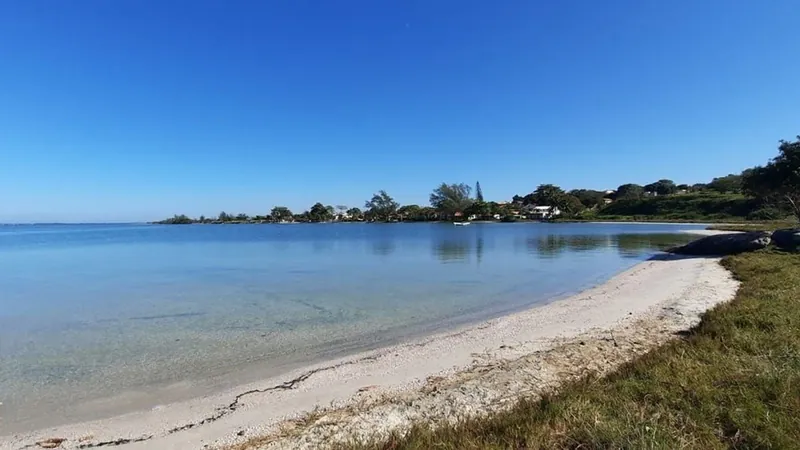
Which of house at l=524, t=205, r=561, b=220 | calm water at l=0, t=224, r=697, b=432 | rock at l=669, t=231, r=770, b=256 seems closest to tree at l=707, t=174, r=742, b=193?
house at l=524, t=205, r=561, b=220

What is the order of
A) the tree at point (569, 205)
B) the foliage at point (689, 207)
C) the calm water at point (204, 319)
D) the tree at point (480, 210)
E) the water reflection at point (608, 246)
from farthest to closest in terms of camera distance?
the tree at point (480, 210)
the tree at point (569, 205)
the foliage at point (689, 207)
the water reflection at point (608, 246)
the calm water at point (204, 319)

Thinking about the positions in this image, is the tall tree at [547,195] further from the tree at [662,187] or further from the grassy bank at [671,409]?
the grassy bank at [671,409]

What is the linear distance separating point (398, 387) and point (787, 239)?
27.6 m

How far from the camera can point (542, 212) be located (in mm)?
155625

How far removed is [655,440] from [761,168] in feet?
124

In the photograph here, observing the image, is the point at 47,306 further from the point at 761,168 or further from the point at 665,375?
the point at 761,168

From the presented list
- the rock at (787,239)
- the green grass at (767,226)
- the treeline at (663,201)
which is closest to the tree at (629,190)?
the treeline at (663,201)

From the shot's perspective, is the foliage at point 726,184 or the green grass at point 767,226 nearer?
the green grass at point 767,226

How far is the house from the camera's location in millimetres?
152625

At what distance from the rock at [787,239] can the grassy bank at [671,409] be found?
22.2 meters

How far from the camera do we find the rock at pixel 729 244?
26.0 m

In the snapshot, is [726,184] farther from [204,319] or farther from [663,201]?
[204,319]

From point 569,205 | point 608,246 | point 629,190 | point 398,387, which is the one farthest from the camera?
point 629,190

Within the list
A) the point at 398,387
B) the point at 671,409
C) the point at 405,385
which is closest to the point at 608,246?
the point at 405,385
